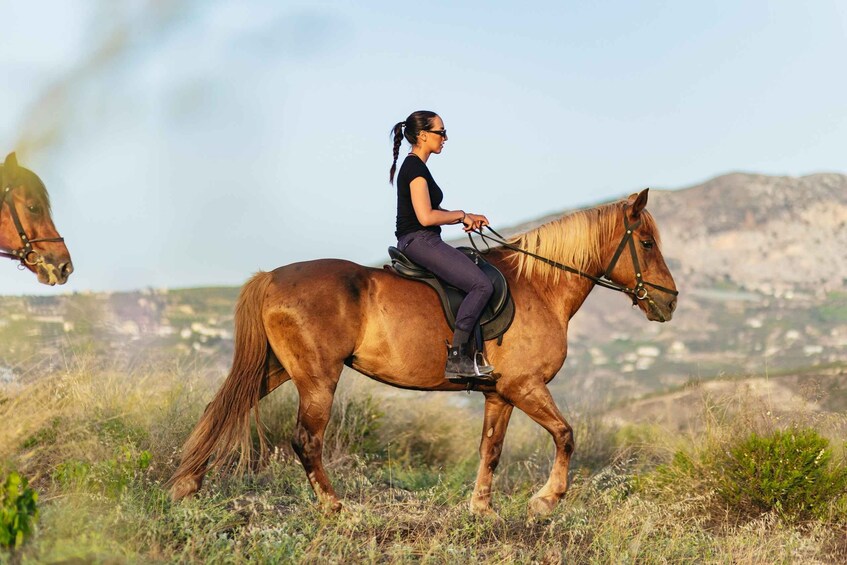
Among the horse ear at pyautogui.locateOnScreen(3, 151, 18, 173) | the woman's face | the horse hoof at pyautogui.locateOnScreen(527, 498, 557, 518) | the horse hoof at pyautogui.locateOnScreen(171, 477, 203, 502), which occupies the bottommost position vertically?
the horse hoof at pyautogui.locateOnScreen(527, 498, 557, 518)

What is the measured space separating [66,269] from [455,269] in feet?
14.3

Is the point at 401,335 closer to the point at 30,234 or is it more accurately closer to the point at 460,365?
the point at 460,365

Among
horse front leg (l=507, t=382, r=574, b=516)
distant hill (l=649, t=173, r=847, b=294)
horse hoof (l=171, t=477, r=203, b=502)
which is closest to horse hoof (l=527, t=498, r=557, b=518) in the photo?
horse front leg (l=507, t=382, r=574, b=516)

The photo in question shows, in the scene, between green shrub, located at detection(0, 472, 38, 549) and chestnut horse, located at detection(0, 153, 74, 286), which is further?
chestnut horse, located at detection(0, 153, 74, 286)

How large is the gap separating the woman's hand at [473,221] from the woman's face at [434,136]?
0.69m

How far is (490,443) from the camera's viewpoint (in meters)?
→ 8.33

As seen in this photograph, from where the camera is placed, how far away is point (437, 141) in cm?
812

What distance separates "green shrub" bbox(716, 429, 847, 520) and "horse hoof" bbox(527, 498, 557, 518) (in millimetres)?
2619

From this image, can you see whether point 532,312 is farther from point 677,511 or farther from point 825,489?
point 825,489

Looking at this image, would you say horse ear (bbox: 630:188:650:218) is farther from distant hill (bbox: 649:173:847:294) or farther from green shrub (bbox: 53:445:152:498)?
distant hill (bbox: 649:173:847:294)

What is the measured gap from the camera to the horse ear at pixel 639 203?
327 inches

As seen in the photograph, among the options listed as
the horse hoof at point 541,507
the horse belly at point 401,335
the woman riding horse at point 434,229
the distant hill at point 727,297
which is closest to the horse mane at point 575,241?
the woman riding horse at point 434,229

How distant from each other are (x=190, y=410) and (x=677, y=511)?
5.43 metres

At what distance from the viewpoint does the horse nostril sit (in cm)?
952
